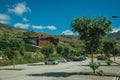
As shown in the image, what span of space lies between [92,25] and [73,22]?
7.65 feet

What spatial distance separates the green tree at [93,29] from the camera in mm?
31281

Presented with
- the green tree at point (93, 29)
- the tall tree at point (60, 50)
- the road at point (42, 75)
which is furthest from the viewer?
the tall tree at point (60, 50)

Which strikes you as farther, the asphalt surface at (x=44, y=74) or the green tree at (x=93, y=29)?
the green tree at (x=93, y=29)

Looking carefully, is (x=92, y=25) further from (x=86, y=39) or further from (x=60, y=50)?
(x=60, y=50)

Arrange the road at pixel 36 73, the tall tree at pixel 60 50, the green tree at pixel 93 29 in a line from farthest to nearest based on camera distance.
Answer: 1. the tall tree at pixel 60 50
2. the green tree at pixel 93 29
3. the road at pixel 36 73

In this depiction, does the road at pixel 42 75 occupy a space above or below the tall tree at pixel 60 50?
below

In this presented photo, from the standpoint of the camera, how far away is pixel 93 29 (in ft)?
103

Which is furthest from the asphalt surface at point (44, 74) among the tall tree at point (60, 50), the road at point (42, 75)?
the tall tree at point (60, 50)

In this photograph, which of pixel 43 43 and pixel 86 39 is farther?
pixel 43 43

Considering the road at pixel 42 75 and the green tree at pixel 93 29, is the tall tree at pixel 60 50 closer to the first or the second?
the road at pixel 42 75

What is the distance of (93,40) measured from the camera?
31.7 m

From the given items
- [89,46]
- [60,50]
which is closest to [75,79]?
[89,46]

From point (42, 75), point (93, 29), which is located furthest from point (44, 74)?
point (93, 29)

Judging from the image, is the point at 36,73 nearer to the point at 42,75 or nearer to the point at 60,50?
the point at 42,75
